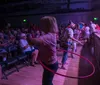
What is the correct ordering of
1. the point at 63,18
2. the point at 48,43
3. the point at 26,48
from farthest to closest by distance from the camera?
the point at 63,18 → the point at 26,48 → the point at 48,43

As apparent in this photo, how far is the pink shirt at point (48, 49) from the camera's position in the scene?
2670 mm

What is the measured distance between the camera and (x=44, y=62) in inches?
110

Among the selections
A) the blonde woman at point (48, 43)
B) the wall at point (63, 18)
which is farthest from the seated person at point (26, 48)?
the wall at point (63, 18)

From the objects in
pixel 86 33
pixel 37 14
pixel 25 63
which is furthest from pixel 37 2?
pixel 25 63

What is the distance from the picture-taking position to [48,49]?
2707 mm

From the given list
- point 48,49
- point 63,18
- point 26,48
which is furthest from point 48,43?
point 63,18

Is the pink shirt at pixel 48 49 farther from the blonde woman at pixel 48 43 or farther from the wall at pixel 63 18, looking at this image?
the wall at pixel 63 18

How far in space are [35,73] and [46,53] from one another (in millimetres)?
3038

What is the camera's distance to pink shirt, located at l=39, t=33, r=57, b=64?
267cm

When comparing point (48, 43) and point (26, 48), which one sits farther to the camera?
point (26, 48)

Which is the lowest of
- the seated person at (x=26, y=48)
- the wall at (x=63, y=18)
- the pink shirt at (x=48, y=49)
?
the wall at (x=63, y=18)

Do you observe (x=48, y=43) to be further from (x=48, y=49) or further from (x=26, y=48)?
(x=26, y=48)

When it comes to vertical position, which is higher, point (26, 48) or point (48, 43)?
point (48, 43)

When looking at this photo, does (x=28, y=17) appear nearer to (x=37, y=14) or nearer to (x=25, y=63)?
(x=37, y=14)
